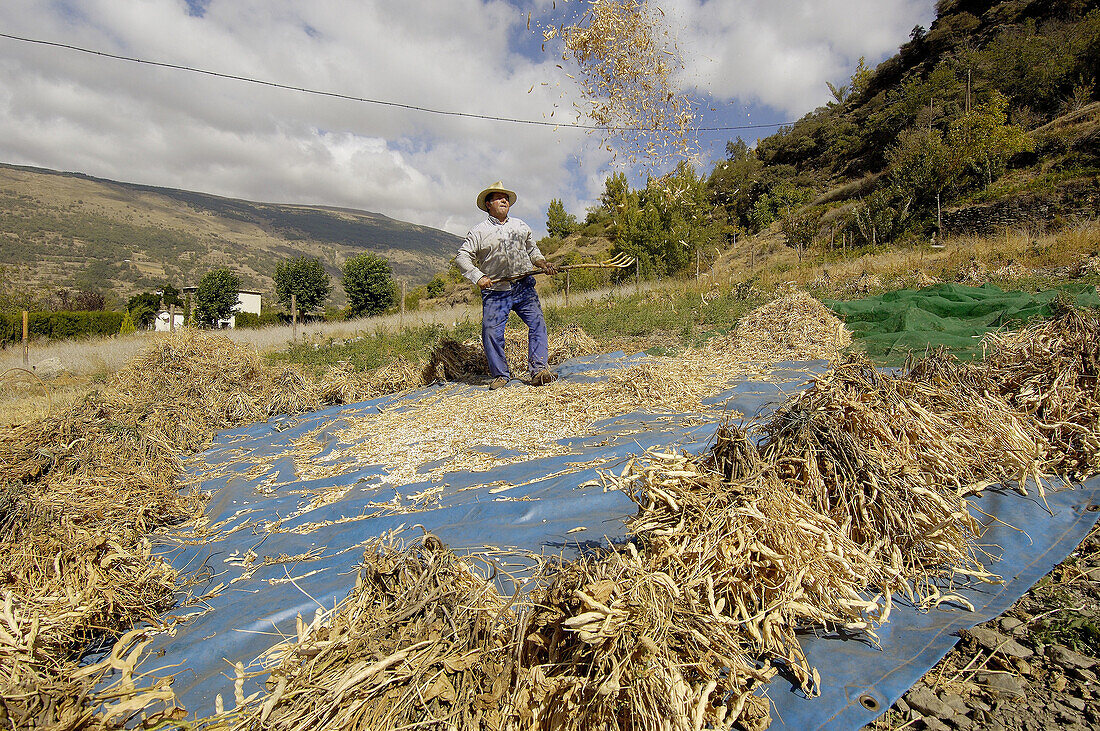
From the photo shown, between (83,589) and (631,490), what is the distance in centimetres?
206

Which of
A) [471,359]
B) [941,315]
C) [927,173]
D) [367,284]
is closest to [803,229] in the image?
[927,173]

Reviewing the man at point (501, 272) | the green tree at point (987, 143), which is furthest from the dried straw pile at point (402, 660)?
the green tree at point (987, 143)

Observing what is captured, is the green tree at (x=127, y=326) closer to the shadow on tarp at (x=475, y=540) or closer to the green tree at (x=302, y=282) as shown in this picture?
the green tree at (x=302, y=282)

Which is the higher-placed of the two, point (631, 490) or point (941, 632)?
point (631, 490)

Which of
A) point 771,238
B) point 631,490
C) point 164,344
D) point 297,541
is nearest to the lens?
point 631,490

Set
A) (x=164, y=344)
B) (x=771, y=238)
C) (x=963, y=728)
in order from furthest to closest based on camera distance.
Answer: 1. (x=771, y=238)
2. (x=164, y=344)
3. (x=963, y=728)

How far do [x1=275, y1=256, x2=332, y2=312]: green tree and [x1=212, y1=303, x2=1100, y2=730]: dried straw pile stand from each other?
1822 inches

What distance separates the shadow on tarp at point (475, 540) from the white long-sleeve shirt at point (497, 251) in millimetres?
2405

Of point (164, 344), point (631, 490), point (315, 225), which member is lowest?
point (631, 490)

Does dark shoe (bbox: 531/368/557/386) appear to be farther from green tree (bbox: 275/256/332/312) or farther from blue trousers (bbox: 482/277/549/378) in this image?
green tree (bbox: 275/256/332/312)

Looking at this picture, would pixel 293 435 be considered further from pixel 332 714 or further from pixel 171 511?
pixel 332 714

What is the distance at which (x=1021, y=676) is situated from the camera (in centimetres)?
148

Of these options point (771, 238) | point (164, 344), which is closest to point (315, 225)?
point (771, 238)

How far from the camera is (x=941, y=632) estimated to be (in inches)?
61.1
